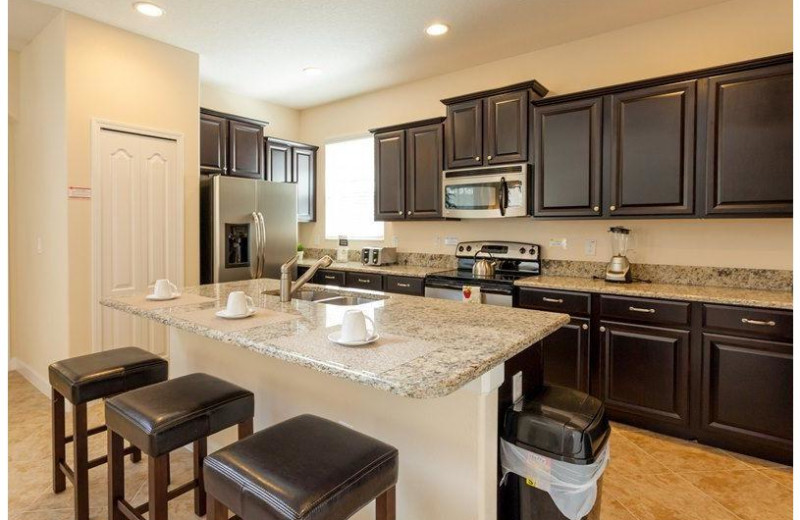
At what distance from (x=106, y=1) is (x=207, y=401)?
9.51ft

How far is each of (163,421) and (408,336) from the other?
2.77 feet

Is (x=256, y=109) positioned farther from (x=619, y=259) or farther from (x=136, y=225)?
(x=619, y=259)

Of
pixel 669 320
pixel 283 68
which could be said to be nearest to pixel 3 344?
pixel 669 320

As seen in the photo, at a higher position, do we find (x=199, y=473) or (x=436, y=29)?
(x=436, y=29)

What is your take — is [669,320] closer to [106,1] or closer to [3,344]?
[3,344]

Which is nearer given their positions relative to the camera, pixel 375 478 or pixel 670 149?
pixel 375 478

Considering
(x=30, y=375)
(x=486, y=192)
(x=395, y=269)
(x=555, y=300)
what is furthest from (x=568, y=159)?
(x=30, y=375)

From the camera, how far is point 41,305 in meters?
3.61

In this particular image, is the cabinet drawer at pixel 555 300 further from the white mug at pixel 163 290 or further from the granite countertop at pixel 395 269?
the white mug at pixel 163 290

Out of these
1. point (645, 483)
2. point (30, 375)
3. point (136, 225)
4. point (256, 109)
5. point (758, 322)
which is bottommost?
point (645, 483)

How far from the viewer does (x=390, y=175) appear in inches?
171

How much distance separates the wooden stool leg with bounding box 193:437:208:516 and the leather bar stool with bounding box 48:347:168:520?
0.41 m

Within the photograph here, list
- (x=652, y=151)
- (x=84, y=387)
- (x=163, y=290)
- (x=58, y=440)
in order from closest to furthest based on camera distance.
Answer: (x=84, y=387) < (x=58, y=440) < (x=163, y=290) < (x=652, y=151)

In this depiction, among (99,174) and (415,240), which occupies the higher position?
(99,174)
